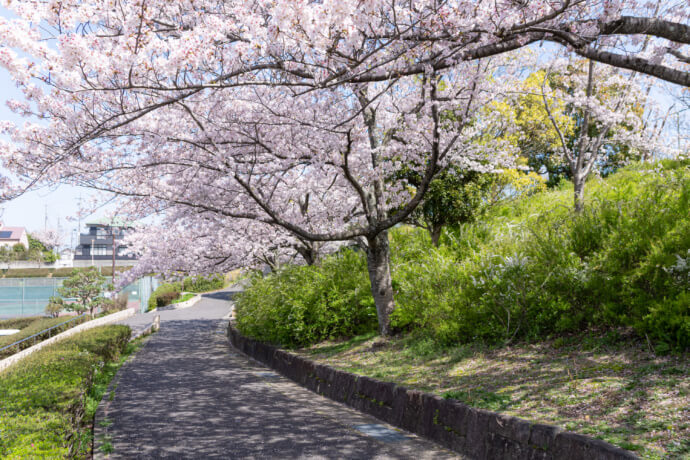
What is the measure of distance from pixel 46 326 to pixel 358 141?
19.0 meters

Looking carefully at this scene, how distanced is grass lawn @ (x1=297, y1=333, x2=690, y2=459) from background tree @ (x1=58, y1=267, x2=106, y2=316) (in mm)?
24728

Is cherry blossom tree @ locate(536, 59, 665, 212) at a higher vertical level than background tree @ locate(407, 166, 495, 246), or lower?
higher

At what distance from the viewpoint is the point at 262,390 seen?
9.32 metres

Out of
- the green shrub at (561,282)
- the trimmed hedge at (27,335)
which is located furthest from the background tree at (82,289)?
the green shrub at (561,282)

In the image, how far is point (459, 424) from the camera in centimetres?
525

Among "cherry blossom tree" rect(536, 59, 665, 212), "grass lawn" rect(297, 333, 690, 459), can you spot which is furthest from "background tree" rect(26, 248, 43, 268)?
"grass lawn" rect(297, 333, 690, 459)

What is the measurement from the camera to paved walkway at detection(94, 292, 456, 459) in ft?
17.9

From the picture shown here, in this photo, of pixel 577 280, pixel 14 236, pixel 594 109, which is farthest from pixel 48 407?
pixel 14 236

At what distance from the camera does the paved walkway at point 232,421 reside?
546cm

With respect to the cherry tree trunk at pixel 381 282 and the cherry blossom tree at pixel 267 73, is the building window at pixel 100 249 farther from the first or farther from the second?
the cherry tree trunk at pixel 381 282

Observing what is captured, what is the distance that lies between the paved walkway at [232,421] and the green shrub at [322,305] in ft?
3.91

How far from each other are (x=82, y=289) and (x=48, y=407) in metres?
24.9

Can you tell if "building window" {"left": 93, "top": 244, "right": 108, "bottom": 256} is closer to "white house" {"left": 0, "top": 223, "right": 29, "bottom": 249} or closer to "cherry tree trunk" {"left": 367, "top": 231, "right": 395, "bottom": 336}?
"white house" {"left": 0, "top": 223, "right": 29, "bottom": 249}

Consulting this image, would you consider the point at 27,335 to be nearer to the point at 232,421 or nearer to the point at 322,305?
the point at 322,305
